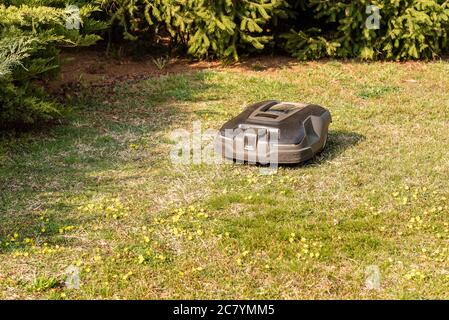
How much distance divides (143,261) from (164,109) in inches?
144

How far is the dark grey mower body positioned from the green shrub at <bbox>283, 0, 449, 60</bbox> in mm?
3443

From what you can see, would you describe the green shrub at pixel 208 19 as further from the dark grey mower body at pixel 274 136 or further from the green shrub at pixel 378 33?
the dark grey mower body at pixel 274 136

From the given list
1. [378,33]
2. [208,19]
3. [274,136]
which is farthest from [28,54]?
[378,33]

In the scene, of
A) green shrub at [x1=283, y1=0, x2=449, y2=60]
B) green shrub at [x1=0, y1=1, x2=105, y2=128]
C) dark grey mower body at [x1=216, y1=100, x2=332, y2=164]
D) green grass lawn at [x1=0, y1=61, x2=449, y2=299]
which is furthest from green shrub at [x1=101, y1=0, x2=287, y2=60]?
dark grey mower body at [x1=216, y1=100, x2=332, y2=164]

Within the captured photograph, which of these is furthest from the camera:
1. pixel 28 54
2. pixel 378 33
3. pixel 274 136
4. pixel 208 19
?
pixel 378 33

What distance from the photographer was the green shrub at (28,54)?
21.0 ft

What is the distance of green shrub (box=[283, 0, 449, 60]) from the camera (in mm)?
9383

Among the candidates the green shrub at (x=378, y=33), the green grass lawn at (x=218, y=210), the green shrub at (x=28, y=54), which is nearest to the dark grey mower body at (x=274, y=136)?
the green grass lawn at (x=218, y=210)

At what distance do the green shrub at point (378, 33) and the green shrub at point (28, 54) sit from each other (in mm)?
3727

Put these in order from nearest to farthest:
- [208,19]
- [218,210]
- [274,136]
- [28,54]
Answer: [218,210] → [274,136] → [28,54] → [208,19]

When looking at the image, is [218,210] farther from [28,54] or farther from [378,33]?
[378,33]

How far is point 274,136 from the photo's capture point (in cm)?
618

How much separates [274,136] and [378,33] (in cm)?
439

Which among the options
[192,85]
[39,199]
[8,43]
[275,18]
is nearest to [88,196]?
[39,199]
